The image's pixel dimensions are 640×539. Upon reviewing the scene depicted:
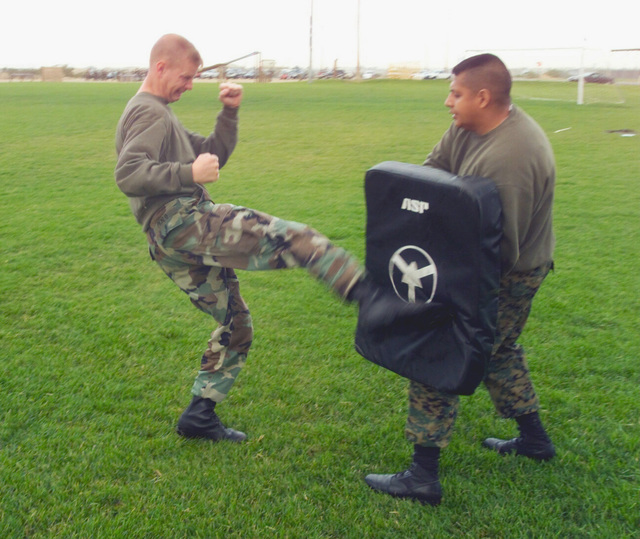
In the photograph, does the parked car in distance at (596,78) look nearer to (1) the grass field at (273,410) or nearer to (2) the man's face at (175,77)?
(1) the grass field at (273,410)

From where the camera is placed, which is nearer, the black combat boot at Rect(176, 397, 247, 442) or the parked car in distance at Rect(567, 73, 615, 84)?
the black combat boot at Rect(176, 397, 247, 442)

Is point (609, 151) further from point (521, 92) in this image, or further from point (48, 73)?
point (48, 73)

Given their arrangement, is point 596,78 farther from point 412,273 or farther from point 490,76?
point 412,273

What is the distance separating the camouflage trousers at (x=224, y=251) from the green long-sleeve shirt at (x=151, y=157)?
0.29 ft

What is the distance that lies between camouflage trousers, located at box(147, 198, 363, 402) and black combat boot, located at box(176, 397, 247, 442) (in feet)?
0.19

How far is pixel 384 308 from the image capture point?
2.75 m

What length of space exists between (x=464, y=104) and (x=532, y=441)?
1.76 m

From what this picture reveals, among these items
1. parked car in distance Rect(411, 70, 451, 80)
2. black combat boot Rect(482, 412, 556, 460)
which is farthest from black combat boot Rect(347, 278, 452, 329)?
parked car in distance Rect(411, 70, 451, 80)

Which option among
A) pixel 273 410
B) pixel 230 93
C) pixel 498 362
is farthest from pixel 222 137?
pixel 498 362

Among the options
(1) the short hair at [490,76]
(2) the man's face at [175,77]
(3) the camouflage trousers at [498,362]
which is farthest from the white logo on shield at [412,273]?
(2) the man's face at [175,77]

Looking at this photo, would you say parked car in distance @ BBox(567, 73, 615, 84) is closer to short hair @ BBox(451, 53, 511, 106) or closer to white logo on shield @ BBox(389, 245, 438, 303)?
short hair @ BBox(451, 53, 511, 106)

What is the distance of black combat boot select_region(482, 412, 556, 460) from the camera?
335cm

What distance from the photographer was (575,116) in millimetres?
22188

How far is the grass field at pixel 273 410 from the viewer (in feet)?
9.71
